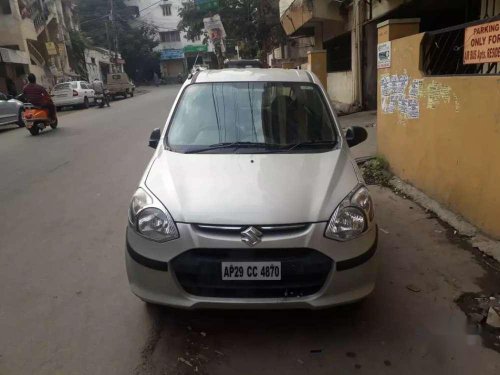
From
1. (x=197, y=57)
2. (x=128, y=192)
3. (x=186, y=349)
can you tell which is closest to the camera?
(x=186, y=349)

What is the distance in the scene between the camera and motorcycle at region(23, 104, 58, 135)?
13.3 metres

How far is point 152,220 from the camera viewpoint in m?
2.90

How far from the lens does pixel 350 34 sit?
1484 centimetres

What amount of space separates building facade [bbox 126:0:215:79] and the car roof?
6250 centimetres

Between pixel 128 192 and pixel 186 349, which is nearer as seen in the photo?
pixel 186 349

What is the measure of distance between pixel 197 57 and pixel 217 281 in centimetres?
6542

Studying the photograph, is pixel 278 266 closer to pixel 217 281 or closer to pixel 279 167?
pixel 217 281

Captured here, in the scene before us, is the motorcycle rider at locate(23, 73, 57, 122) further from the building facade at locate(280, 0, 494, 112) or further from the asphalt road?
the asphalt road

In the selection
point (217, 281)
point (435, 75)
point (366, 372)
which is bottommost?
point (366, 372)

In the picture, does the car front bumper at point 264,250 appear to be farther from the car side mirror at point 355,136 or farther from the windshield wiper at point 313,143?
the car side mirror at point 355,136

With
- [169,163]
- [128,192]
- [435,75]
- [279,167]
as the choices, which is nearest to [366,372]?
[279,167]

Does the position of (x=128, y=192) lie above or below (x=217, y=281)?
below

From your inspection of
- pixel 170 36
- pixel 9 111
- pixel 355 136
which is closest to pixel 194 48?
pixel 170 36

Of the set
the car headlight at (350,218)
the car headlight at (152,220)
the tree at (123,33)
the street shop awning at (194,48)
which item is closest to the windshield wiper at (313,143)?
the car headlight at (350,218)
